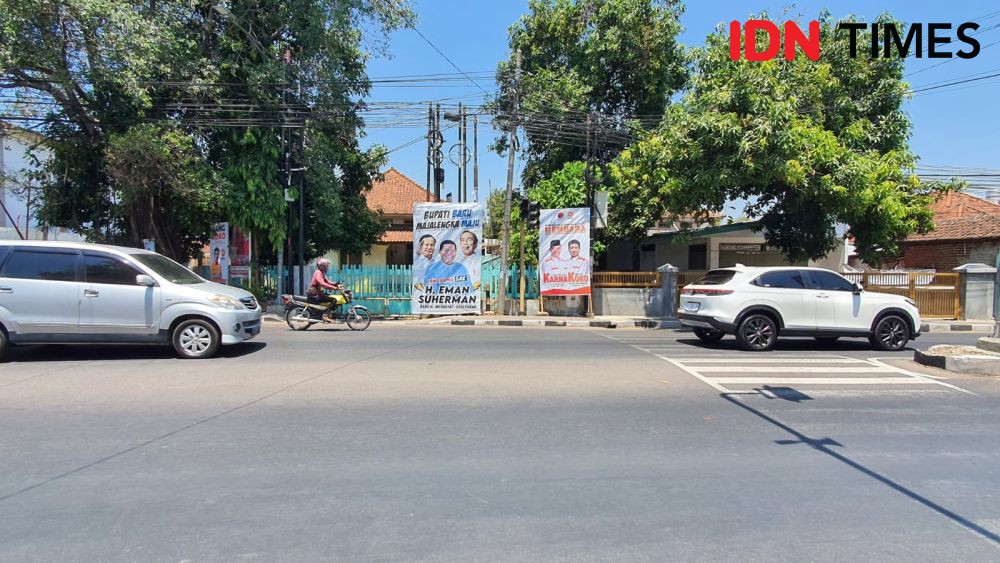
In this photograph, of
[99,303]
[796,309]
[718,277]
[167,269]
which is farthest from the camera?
[718,277]

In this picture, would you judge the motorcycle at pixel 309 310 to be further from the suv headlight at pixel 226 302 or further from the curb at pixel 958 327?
the curb at pixel 958 327

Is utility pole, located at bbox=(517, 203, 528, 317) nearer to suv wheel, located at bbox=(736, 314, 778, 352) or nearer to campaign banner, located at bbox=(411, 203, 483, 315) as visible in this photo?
campaign banner, located at bbox=(411, 203, 483, 315)

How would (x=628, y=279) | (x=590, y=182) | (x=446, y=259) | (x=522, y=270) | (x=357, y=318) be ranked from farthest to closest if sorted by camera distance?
(x=628, y=279)
(x=522, y=270)
(x=590, y=182)
(x=446, y=259)
(x=357, y=318)

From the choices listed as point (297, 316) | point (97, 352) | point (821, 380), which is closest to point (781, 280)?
point (821, 380)

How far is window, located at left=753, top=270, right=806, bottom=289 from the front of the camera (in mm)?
11203

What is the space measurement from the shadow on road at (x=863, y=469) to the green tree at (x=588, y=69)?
46.3 ft

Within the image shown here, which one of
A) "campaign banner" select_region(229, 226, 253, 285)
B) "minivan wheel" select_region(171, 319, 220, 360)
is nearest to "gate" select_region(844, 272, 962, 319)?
"minivan wheel" select_region(171, 319, 220, 360)

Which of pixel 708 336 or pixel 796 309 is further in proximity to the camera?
pixel 708 336

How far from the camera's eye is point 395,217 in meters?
32.8

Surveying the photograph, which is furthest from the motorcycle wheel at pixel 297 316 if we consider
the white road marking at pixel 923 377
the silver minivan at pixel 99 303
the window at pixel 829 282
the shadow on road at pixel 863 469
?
the white road marking at pixel 923 377

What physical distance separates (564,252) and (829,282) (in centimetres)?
743

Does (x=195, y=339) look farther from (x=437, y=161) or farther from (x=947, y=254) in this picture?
(x=947, y=254)

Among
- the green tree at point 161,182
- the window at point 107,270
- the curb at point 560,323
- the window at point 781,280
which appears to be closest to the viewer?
the window at point 107,270

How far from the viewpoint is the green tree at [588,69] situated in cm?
1995
